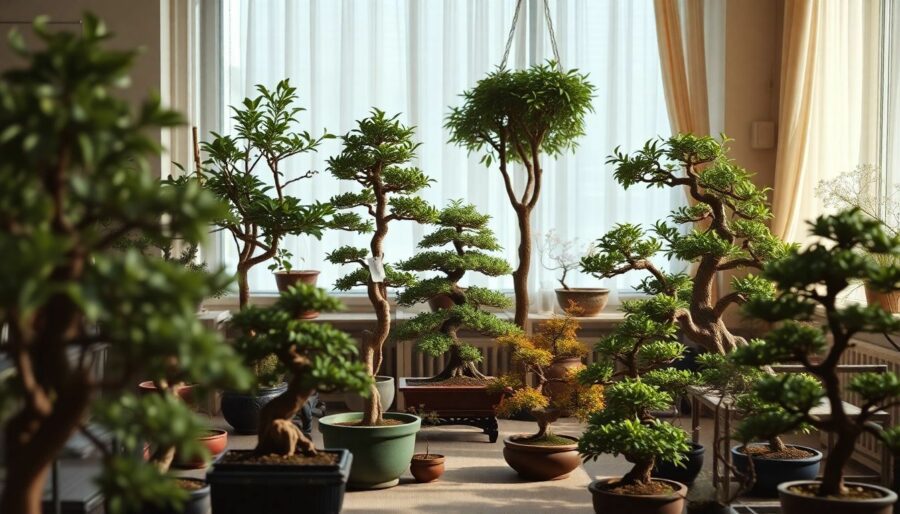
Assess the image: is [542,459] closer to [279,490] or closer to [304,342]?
[279,490]

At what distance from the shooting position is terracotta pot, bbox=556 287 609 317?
613 centimetres

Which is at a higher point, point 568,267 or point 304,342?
point 568,267

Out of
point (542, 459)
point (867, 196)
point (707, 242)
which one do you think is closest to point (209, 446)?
point (542, 459)

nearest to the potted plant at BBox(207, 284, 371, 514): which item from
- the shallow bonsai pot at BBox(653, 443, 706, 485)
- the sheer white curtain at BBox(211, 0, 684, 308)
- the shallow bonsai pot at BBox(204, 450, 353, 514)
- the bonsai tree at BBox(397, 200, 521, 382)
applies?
the shallow bonsai pot at BBox(204, 450, 353, 514)

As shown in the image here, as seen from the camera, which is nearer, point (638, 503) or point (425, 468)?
point (638, 503)

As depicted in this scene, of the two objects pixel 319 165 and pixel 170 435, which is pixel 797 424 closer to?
pixel 170 435

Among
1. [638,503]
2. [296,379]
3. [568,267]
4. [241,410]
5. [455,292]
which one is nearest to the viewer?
[296,379]

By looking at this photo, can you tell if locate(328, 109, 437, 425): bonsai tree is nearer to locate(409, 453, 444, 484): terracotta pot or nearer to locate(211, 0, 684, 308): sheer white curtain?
locate(409, 453, 444, 484): terracotta pot

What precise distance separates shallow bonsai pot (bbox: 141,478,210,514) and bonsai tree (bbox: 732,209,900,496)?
5.60ft

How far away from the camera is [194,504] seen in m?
3.33

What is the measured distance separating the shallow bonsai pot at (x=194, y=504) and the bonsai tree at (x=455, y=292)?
2.07 metres

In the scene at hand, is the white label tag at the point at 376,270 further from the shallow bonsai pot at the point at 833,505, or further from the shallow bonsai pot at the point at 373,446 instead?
the shallow bonsai pot at the point at 833,505

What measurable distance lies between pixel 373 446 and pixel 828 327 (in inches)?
82.4

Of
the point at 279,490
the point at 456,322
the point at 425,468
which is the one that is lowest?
the point at 425,468
